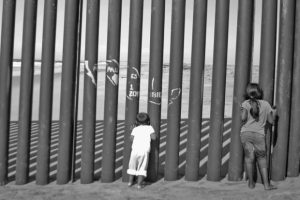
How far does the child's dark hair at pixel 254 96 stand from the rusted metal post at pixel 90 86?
184cm

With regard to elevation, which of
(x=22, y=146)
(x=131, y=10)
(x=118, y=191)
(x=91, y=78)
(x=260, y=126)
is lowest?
(x=118, y=191)

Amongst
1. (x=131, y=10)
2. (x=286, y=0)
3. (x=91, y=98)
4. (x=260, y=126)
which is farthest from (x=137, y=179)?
(x=286, y=0)

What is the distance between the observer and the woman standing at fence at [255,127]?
4785mm

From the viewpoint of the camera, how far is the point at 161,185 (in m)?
5.16

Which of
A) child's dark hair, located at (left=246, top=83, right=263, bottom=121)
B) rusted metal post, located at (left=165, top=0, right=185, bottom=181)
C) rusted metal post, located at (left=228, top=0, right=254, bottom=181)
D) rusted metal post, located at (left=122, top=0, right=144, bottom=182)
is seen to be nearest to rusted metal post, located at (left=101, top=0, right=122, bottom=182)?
rusted metal post, located at (left=122, top=0, right=144, bottom=182)

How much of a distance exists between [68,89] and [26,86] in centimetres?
51

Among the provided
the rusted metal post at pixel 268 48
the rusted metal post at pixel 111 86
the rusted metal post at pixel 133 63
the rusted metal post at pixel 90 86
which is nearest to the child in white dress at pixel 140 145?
the rusted metal post at pixel 133 63

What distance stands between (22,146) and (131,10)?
213 centimetres

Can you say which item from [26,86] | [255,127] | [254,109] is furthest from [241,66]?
[26,86]

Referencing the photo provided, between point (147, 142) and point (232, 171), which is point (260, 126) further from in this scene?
point (147, 142)

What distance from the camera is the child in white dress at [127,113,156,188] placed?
5012 mm

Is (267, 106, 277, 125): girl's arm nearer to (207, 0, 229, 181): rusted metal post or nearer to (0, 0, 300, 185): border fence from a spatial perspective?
(0, 0, 300, 185): border fence

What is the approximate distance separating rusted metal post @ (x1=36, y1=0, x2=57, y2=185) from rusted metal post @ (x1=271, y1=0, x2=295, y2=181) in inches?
110

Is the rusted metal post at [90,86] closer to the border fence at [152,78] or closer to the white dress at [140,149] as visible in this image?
the border fence at [152,78]
